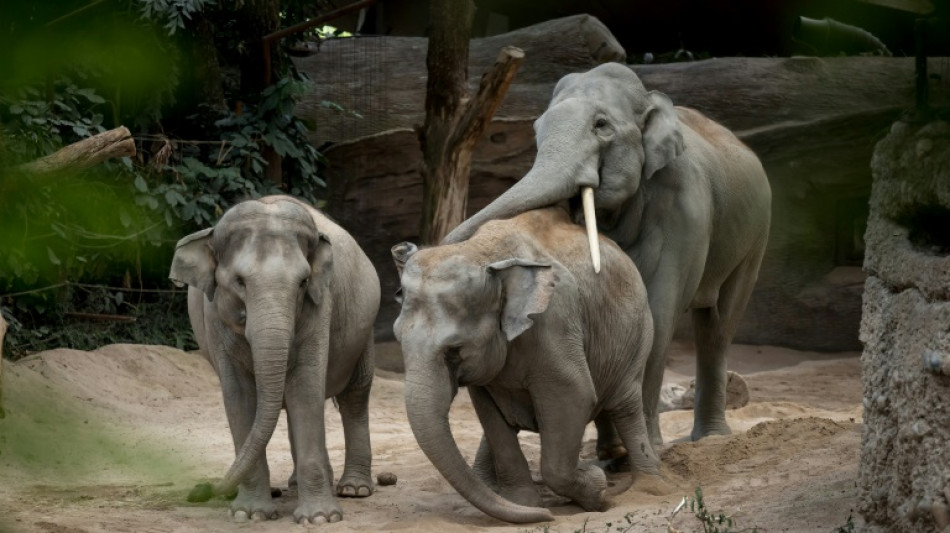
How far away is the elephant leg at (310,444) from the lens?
6.67 m

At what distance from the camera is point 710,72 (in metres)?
15.2

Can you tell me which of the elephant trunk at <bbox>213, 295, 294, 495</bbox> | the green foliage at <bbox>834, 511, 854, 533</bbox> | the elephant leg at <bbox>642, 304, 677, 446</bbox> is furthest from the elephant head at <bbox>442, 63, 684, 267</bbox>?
the green foliage at <bbox>834, 511, 854, 533</bbox>

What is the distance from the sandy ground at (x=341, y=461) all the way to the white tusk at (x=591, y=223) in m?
1.23

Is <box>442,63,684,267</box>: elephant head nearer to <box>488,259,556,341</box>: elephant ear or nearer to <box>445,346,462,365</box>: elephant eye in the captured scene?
<box>488,259,556,341</box>: elephant ear

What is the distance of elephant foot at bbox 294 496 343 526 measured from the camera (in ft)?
21.7

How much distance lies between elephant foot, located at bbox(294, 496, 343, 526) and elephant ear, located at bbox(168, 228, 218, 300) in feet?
3.89

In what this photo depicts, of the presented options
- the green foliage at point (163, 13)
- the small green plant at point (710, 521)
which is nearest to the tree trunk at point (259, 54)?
the small green plant at point (710, 521)

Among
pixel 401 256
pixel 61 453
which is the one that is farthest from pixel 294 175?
pixel 61 453

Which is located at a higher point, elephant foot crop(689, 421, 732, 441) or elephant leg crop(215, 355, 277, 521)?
elephant leg crop(215, 355, 277, 521)

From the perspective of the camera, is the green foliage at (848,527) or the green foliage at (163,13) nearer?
the green foliage at (163,13)

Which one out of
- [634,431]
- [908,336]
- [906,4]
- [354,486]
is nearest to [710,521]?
[908,336]

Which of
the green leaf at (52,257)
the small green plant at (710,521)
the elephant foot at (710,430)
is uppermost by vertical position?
the green leaf at (52,257)

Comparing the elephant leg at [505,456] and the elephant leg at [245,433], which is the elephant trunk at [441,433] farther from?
the elephant leg at [245,433]

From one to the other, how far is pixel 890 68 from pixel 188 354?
331 inches
